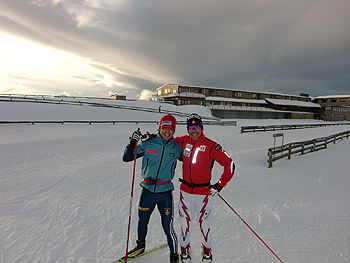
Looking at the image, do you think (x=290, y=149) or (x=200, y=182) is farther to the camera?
(x=290, y=149)

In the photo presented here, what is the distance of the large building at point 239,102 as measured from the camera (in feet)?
138

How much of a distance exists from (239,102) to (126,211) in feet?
155

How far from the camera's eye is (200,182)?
2928 mm

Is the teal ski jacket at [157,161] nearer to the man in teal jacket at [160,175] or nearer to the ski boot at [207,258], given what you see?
the man in teal jacket at [160,175]

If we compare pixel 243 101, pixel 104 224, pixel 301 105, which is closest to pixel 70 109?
pixel 104 224

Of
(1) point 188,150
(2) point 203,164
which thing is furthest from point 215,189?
(1) point 188,150

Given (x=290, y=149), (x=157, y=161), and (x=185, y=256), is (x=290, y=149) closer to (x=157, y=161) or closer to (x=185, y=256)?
(x=185, y=256)

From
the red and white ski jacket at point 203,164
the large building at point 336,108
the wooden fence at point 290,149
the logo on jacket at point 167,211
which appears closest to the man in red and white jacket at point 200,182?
the red and white ski jacket at point 203,164

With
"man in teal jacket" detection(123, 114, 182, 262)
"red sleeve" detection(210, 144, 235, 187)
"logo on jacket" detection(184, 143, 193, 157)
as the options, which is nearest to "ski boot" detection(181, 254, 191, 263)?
"man in teal jacket" detection(123, 114, 182, 262)

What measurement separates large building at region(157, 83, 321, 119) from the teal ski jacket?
129 ft

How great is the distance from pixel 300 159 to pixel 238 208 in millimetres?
7648

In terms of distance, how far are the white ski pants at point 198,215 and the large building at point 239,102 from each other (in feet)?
129

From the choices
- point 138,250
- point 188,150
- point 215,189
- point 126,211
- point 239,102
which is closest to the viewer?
point 215,189

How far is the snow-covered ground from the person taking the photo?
3375mm
